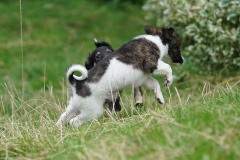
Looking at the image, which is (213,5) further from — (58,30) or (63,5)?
(63,5)

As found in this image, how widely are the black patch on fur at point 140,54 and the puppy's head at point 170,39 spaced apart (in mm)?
219

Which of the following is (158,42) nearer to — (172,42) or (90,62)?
(172,42)

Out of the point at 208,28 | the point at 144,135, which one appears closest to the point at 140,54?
the point at 144,135

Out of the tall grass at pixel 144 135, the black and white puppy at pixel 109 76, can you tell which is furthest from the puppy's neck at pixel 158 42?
the tall grass at pixel 144 135

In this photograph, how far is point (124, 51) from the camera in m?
6.88

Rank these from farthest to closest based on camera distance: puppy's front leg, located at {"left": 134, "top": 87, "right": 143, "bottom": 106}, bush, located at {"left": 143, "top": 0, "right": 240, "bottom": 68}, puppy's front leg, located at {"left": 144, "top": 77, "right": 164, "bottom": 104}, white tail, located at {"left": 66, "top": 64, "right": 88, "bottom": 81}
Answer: bush, located at {"left": 143, "top": 0, "right": 240, "bottom": 68}
puppy's front leg, located at {"left": 134, "top": 87, "right": 143, "bottom": 106}
puppy's front leg, located at {"left": 144, "top": 77, "right": 164, "bottom": 104}
white tail, located at {"left": 66, "top": 64, "right": 88, "bottom": 81}

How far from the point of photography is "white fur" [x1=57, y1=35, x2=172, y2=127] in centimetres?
673

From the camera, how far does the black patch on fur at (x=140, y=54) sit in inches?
269

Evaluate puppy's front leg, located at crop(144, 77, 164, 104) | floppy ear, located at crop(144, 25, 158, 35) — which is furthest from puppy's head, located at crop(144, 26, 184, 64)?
puppy's front leg, located at crop(144, 77, 164, 104)

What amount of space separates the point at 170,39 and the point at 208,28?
193 cm

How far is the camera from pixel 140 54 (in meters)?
6.90

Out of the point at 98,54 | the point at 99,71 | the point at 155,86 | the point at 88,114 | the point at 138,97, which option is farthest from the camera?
the point at 98,54

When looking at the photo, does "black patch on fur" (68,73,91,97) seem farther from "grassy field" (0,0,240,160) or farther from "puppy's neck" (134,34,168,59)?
"puppy's neck" (134,34,168,59)

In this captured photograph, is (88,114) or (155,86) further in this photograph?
(155,86)
